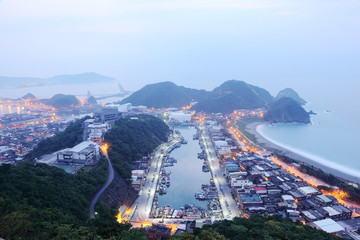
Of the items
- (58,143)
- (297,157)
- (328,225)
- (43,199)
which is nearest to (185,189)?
(328,225)

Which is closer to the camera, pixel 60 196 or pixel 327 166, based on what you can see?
pixel 60 196

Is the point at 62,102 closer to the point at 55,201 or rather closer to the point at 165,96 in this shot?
the point at 165,96

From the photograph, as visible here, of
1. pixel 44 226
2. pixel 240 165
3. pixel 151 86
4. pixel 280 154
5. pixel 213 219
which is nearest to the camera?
pixel 44 226

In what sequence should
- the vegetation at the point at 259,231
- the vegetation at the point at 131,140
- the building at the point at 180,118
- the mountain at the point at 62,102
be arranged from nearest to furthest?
the vegetation at the point at 259,231 < the vegetation at the point at 131,140 < the building at the point at 180,118 < the mountain at the point at 62,102

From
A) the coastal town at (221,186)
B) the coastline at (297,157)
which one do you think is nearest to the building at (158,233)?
the coastal town at (221,186)

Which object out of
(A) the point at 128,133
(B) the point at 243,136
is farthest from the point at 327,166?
(A) the point at 128,133

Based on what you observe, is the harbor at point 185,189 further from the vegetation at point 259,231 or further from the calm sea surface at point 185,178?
the vegetation at point 259,231

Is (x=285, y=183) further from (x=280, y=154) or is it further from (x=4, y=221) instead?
(x=4, y=221)
